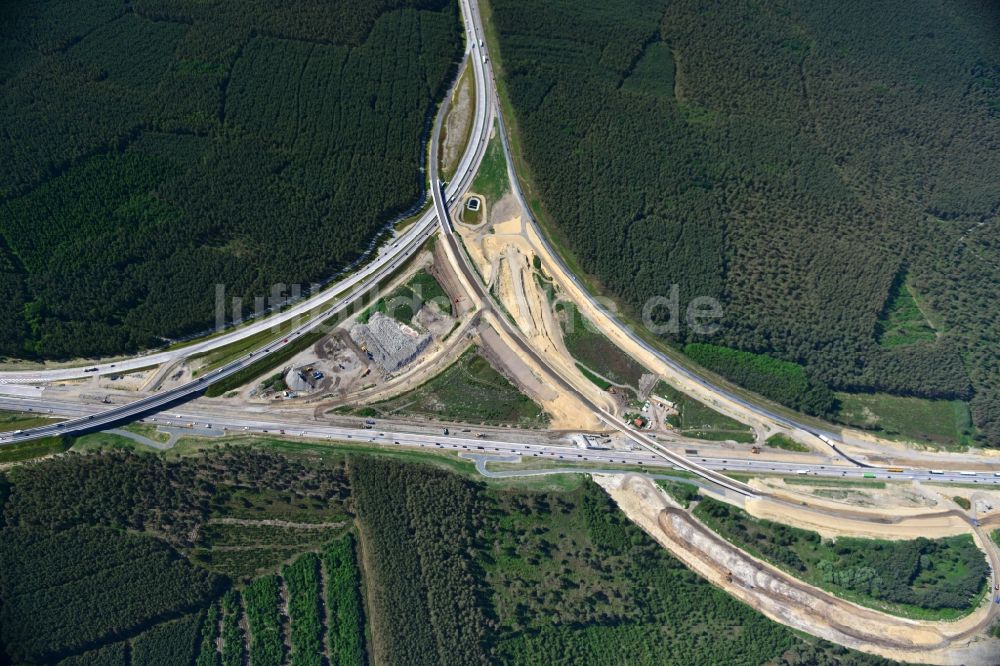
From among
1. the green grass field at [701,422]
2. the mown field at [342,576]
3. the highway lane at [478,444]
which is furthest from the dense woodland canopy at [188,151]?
the green grass field at [701,422]

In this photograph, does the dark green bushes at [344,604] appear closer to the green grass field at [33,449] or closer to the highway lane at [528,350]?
the highway lane at [528,350]

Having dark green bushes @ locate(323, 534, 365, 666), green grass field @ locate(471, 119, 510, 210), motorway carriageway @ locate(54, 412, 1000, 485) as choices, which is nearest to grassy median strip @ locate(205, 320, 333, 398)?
motorway carriageway @ locate(54, 412, 1000, 485)

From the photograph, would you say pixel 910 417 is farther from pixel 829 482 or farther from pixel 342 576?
pixel 342 576

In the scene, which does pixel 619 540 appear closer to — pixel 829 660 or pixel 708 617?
pixel 708 617

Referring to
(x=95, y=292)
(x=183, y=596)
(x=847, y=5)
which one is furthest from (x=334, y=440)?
(x=847, y=5)

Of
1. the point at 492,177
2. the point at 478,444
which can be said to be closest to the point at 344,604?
the point at 478,444
